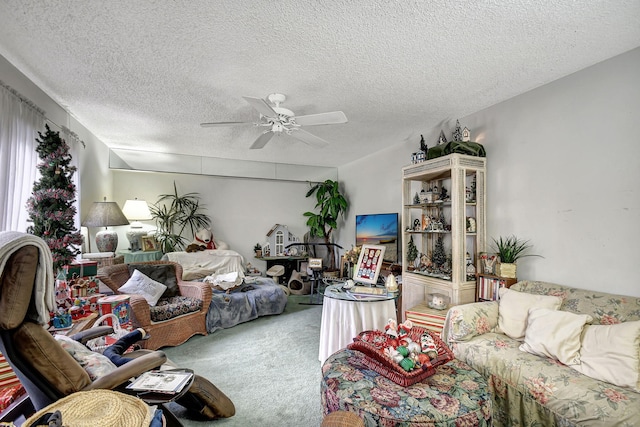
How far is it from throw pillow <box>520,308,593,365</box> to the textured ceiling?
1.81 metres

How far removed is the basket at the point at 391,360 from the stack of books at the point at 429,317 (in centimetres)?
85

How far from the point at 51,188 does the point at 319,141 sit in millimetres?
2288

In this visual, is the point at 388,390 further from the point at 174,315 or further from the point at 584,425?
the point at 174,315

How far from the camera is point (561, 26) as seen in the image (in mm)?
1757

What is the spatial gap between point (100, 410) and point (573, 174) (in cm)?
324

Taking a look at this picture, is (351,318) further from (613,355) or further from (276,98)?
(276,98)

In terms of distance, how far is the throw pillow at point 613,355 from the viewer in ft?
5.07

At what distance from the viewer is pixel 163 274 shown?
3.66 metres

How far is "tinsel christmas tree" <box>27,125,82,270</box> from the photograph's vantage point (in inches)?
88.0

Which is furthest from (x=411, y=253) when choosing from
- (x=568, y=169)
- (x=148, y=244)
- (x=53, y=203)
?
(x=148, y=244)

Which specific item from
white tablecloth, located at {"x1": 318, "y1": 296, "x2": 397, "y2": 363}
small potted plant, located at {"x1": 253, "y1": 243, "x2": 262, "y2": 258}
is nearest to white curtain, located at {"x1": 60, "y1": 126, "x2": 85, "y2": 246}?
white tablecloth, located at {"x1": 318, "y1": 296, "x2": 397, "y2": 363}

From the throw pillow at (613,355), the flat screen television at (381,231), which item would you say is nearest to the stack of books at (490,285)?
the throw pillow at (613,355)

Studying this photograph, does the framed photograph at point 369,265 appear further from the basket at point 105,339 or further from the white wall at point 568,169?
the basket at point 105,339

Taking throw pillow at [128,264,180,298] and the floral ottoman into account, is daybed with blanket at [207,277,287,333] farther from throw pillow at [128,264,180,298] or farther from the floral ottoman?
the floral ottoman
